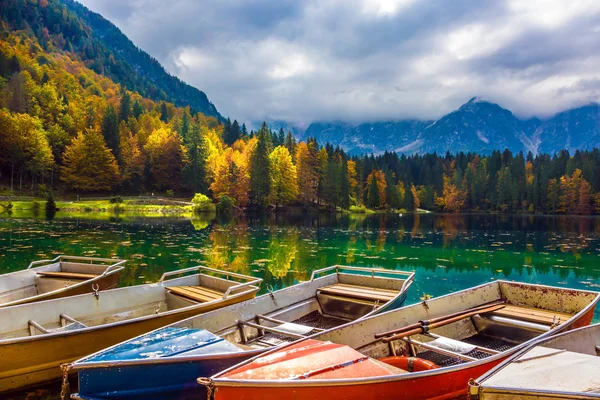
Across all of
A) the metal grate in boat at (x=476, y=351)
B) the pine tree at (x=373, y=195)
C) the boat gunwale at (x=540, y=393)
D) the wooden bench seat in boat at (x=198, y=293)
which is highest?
the pine tree at (x=373, y=195)

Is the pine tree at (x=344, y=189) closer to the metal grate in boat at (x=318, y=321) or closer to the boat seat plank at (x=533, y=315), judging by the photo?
the metal grate in boat at (x=318, y=321)

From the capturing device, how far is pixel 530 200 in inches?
5044

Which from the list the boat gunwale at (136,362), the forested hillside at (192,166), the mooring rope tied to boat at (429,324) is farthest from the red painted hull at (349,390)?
the forested hillside at (192,166)

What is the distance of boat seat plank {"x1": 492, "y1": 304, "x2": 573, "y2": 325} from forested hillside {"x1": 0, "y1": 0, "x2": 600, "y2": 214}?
3244 inches

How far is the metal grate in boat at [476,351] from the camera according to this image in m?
8.96

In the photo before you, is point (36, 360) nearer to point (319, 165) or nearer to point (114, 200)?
point (114, 200)

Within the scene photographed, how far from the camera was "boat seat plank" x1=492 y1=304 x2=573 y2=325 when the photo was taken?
35.7 ft

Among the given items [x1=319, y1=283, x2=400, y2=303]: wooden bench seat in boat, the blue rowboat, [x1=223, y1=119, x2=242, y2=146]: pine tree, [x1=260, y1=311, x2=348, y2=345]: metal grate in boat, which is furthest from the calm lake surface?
[x1=223, y1=119, x2=242, y2=146]: pine tree

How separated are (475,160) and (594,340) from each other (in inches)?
6827

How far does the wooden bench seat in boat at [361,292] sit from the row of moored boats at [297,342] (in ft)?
0.13

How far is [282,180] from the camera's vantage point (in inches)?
3844

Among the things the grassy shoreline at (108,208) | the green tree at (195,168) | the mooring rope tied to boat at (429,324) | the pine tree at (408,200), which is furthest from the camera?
the pine tree at (408,200)

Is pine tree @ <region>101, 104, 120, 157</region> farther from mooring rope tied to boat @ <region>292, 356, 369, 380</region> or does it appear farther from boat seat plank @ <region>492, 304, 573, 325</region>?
mooring rope tied to boat @ <region>292, 356, 369, 380</region>

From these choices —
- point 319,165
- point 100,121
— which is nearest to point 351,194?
point 319,165
